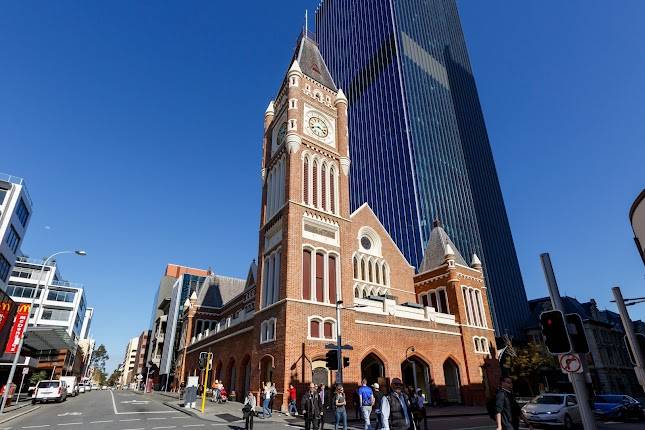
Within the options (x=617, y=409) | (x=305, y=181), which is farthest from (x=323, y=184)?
(x=617, y=409)

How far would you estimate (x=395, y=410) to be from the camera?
7.10 m

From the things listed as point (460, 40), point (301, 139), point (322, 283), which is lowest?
point (322, 283)

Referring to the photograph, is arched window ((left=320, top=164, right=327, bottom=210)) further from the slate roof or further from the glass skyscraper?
the glass skyscraper

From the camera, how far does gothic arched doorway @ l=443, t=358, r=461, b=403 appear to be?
99.5ft

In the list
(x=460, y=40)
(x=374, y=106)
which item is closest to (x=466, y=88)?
(x=460, y=40)

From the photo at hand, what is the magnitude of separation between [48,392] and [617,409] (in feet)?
131

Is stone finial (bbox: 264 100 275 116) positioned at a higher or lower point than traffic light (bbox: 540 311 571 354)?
higher

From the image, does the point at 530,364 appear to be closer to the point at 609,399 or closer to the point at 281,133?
the point at 609,399

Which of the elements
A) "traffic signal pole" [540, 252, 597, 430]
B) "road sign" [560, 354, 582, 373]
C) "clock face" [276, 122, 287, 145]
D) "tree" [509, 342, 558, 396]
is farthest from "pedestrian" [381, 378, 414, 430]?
"tree" [509, 342, 558, 396]

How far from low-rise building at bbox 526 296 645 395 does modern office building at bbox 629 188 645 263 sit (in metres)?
53.1

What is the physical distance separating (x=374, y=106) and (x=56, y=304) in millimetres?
84303

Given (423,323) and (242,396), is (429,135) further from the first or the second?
(242,396)

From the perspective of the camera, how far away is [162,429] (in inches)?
567

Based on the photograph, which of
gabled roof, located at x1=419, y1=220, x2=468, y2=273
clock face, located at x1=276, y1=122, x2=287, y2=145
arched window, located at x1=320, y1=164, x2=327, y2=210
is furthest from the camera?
gabled roof, located at x1=419, y1=220, x2=468, y2=273
